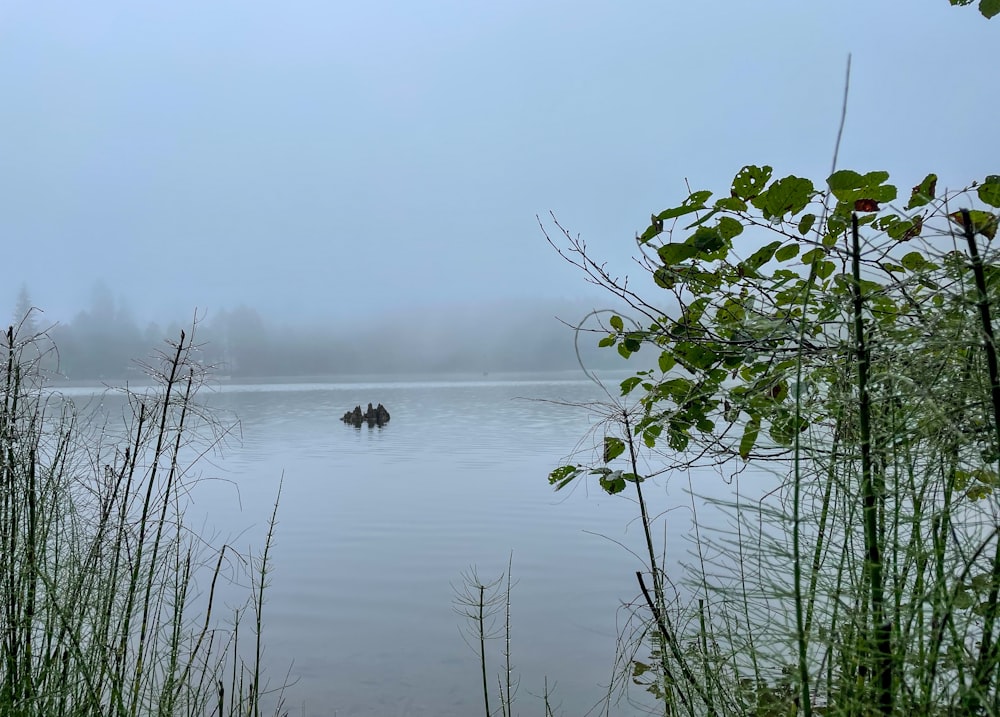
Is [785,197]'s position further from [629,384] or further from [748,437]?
[748,437]

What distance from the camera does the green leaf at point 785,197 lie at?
97.5 inches

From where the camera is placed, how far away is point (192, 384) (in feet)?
10.3

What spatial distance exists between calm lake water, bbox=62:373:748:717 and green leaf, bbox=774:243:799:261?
933 mm

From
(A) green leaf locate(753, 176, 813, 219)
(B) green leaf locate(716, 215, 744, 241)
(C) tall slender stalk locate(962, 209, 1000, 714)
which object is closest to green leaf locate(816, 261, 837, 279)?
(A) green leaf locate(753, 176, 813, 219)

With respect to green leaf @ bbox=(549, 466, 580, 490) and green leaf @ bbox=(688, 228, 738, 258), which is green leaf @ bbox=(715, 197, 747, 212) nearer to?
green leaf @ bbox=(688, 228, 738, 258)

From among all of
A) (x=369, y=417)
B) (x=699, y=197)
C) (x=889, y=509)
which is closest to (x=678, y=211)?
(x=699, y=197)

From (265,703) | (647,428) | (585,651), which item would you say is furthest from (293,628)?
(647,428)

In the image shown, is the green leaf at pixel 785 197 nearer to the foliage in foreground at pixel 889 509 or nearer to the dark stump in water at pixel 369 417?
the foliage in foreground at pixel 889 509

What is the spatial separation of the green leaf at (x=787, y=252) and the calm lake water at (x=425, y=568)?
0.93 m

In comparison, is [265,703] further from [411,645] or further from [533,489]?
[533,489]

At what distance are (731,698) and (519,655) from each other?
6293 millimetres

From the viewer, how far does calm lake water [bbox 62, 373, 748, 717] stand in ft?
23.2

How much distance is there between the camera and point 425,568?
11.6m

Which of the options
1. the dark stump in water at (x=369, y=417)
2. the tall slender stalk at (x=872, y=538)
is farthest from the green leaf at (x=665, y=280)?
the dark stump in water at (x=369, y=417)
